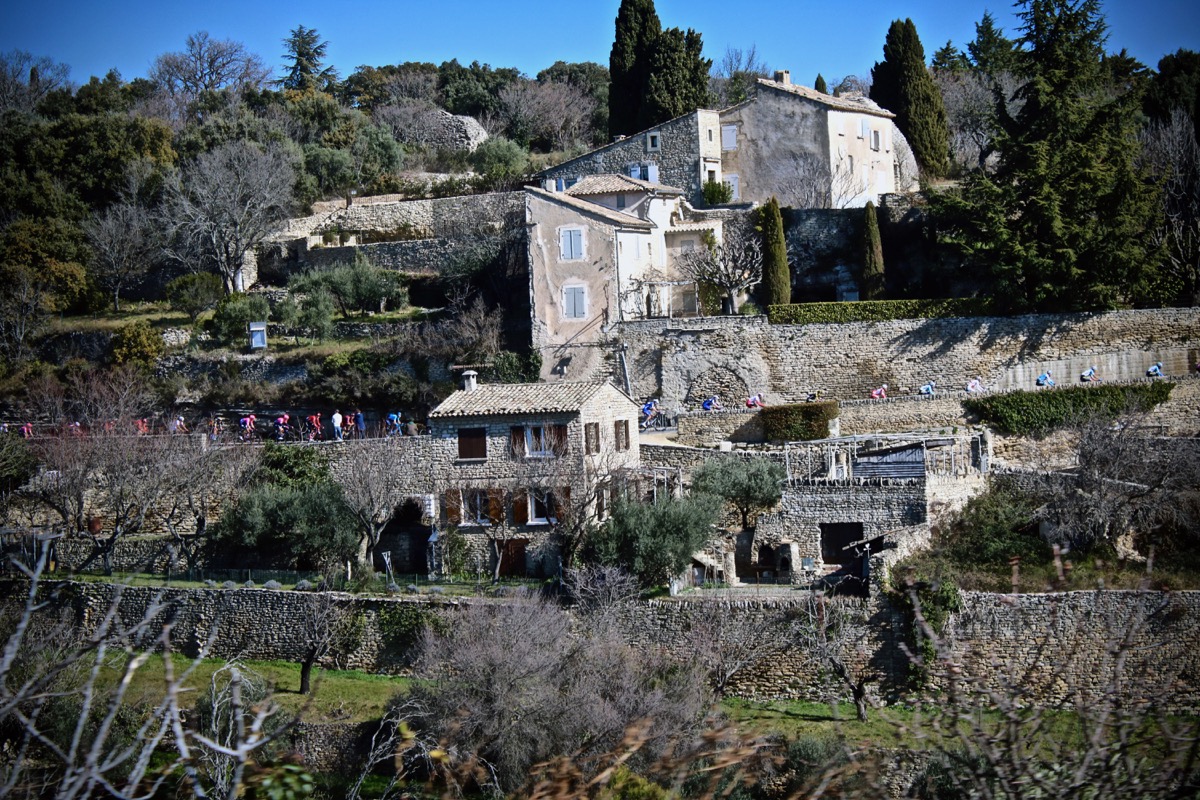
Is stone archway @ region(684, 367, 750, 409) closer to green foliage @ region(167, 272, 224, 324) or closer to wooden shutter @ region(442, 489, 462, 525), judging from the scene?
wooden shutter @ region(442, 489, 462, 525)

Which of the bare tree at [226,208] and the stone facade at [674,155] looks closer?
the stone facade at [674,155]

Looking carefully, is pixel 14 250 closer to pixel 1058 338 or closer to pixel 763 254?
pixel 763 254

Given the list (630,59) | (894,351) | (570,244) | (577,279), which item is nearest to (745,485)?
(894,351)

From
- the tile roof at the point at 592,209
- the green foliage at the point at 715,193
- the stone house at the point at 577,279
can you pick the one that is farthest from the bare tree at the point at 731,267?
the green foliage at the point at 715,193

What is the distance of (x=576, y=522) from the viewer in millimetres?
28125

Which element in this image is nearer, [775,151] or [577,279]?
[577,279]

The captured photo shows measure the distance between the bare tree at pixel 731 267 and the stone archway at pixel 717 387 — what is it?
9.19 ft

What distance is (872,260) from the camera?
1661 inches

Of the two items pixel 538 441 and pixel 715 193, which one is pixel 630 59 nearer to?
pixel 715 193

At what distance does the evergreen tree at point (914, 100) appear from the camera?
54.3 metres

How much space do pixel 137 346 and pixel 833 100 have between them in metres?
26.6

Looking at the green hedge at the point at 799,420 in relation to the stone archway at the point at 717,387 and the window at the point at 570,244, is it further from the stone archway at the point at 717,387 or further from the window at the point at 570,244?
the window at the point at 570,244

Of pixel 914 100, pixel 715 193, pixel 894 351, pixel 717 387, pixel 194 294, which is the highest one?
pixel 914 100

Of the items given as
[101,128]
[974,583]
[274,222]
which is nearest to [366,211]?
[274,222]
